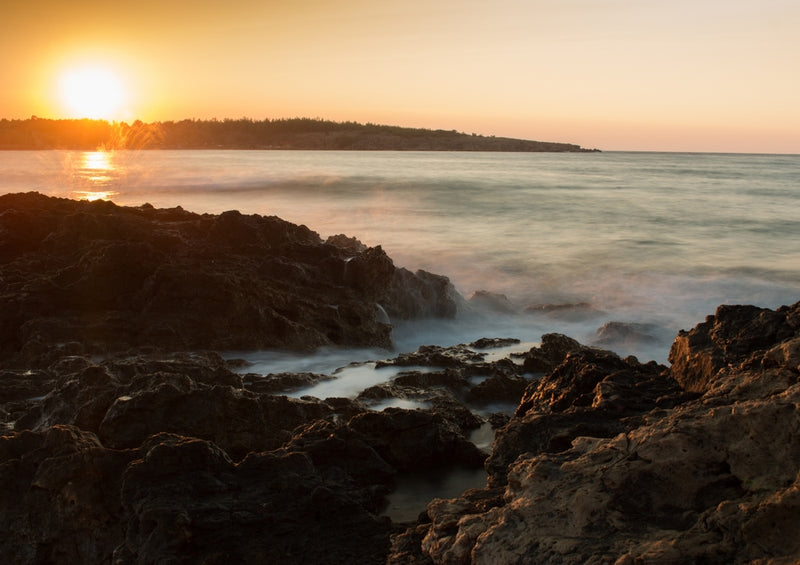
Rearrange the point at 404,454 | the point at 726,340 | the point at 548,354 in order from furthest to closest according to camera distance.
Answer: the point at 548,354, the point at 404,454, the point at 726,340

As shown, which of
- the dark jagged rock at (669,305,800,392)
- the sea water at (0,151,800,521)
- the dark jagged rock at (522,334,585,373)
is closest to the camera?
the dark jagged rock at (669,305,800,392)

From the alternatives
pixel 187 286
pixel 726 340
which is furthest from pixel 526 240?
pixel 726 340

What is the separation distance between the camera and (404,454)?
395cm

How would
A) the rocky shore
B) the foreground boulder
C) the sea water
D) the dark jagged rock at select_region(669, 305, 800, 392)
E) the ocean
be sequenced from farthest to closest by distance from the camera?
the ocean < the sea water < the dark jagged rock at select_region(669, 305, 800, 392) < the rocky shore < the foreground boulder

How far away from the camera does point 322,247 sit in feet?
25.8

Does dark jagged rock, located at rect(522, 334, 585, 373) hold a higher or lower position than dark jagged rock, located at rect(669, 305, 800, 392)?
lower

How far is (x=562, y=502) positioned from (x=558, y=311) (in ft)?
24.3

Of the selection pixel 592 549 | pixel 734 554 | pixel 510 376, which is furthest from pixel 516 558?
pixel 510 376

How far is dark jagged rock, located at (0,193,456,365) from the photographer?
20.5 feet

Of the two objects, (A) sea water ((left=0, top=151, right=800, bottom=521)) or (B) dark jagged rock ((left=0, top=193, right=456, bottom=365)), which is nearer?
(B) dark jagged rock ((left=0, top=193, right=456, bottom=365))

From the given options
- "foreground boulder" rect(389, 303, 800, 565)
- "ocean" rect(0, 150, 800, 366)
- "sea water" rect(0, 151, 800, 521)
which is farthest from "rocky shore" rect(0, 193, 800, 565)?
"ocean" rect(0, 150, 800, 366)

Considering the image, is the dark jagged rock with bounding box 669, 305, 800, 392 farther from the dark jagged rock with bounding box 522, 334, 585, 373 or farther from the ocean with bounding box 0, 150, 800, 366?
the ocean with bounding box 0, 150, 800, 366

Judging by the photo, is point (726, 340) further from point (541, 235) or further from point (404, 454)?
point (541, 235)

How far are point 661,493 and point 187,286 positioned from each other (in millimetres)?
5139
